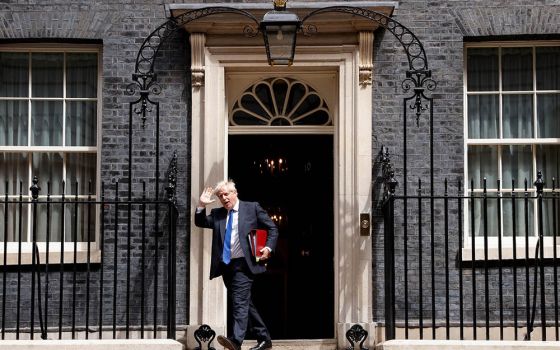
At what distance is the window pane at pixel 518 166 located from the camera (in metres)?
11.0

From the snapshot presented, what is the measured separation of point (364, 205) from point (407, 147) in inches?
31.4

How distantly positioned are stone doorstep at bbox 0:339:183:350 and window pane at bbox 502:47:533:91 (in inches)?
187

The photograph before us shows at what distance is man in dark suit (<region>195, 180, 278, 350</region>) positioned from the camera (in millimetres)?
9109

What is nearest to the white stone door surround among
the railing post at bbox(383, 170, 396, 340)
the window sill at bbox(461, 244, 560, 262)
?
the railing post at bbox(383, 170, 396, 340)

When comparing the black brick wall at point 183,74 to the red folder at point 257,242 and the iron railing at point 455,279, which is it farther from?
the red folder at point 257,242

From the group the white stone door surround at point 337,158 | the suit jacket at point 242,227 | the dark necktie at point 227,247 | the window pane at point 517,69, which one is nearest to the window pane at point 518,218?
the window pane at point 517,69

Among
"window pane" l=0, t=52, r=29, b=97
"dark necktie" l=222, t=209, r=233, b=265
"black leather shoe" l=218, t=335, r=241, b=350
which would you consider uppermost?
"window pane" l=0, t=52, r=29, b=97

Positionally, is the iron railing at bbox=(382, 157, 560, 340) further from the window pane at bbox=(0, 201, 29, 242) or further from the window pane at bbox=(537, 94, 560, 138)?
the window pane at bbox=(0, 201, 29, 242)

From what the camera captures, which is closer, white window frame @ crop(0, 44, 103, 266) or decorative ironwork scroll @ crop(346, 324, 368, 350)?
decorative ironwork scroll @ crop(346, 324, 368, 350)

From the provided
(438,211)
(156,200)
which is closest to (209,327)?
(156,200)

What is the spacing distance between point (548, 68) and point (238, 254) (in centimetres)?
434

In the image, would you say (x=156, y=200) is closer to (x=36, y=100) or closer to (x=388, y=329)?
(x=36, y=100)

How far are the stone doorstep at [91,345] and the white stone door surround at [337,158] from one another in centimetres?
106

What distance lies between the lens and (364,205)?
10.6m
